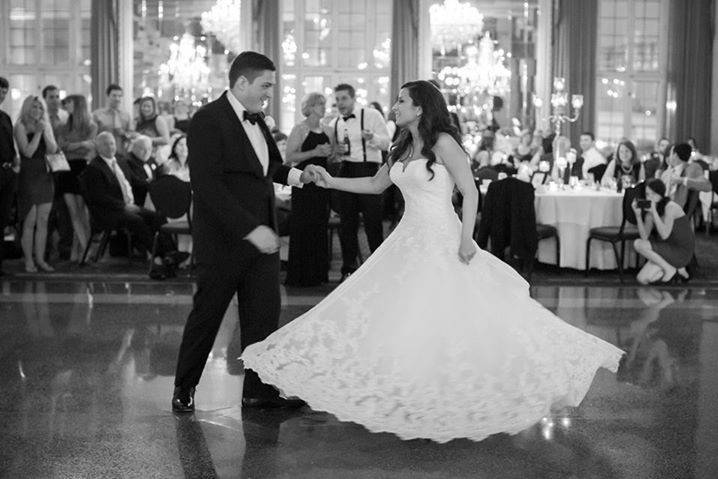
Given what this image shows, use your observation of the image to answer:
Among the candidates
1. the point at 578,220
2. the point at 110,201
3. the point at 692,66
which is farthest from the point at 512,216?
the point at 692,66

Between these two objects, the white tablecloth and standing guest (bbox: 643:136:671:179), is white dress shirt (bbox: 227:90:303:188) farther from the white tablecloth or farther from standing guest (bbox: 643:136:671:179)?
standing guest (bbox: 643:136:671:179)

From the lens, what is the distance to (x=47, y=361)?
5816mm

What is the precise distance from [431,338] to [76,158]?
6.51 m

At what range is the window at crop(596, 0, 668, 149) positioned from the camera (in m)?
18.4

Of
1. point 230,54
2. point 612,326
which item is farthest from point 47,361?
point 230,54

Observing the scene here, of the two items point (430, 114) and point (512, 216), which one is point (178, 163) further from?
point (430, 114)

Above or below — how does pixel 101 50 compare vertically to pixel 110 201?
above

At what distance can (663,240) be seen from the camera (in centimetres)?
901

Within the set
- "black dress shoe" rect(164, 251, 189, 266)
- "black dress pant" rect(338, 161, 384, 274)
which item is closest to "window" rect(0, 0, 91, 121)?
"black dress shoe" rect(164, 251, 189, 266)

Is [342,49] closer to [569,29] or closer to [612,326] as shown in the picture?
[569,29]

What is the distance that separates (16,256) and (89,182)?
1229 millimetres

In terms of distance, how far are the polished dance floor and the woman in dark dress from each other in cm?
178

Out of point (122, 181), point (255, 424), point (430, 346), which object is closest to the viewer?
point (430, 346)

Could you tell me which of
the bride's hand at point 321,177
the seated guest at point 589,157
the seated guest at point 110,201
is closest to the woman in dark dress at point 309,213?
the seated guest at point 110,201
